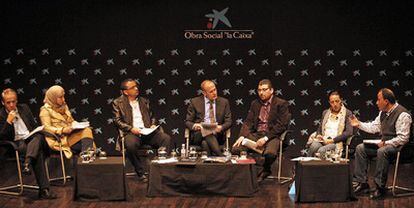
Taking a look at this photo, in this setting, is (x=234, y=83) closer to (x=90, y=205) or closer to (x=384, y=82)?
(x=384, y=82)

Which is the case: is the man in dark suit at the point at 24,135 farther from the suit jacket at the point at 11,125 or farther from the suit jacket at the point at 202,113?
the suit jacket at the point at 202,113

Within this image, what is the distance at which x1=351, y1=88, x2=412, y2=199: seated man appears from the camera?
759 cm

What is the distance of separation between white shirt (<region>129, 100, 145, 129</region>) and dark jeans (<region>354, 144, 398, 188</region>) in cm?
266

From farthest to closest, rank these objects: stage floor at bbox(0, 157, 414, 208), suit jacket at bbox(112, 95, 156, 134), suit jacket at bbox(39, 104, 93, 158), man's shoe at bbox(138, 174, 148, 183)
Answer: suit jacket at bbox(112, 95, 156, 134), man's shoe at bbox(138, 174, 148, 183), suit jacket at bbox(39, 104, 93, 158), stage floor at bbox(0, 157, 414, 208)

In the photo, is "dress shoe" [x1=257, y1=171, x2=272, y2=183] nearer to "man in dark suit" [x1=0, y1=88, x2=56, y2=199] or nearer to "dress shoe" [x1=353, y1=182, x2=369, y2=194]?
"dress shoe" [x1=353, y1=182, x2=369, y2=194]

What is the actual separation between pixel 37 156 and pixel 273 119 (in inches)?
106

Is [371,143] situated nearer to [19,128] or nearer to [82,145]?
[82,145]

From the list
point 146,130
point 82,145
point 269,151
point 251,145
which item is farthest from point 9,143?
point 269,151

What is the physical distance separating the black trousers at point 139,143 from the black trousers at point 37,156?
108cm

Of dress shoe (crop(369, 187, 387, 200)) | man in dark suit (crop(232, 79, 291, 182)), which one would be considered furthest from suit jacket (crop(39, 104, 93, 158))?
dress shoe (crop(369, 187, 387, 200))

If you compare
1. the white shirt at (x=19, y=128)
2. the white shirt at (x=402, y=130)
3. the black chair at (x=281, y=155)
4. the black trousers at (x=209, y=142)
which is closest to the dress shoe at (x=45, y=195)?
the white shirt at (x=19, y=128)

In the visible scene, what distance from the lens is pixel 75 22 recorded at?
1022 cm

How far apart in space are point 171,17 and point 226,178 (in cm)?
337

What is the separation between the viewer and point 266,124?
28.3ft
